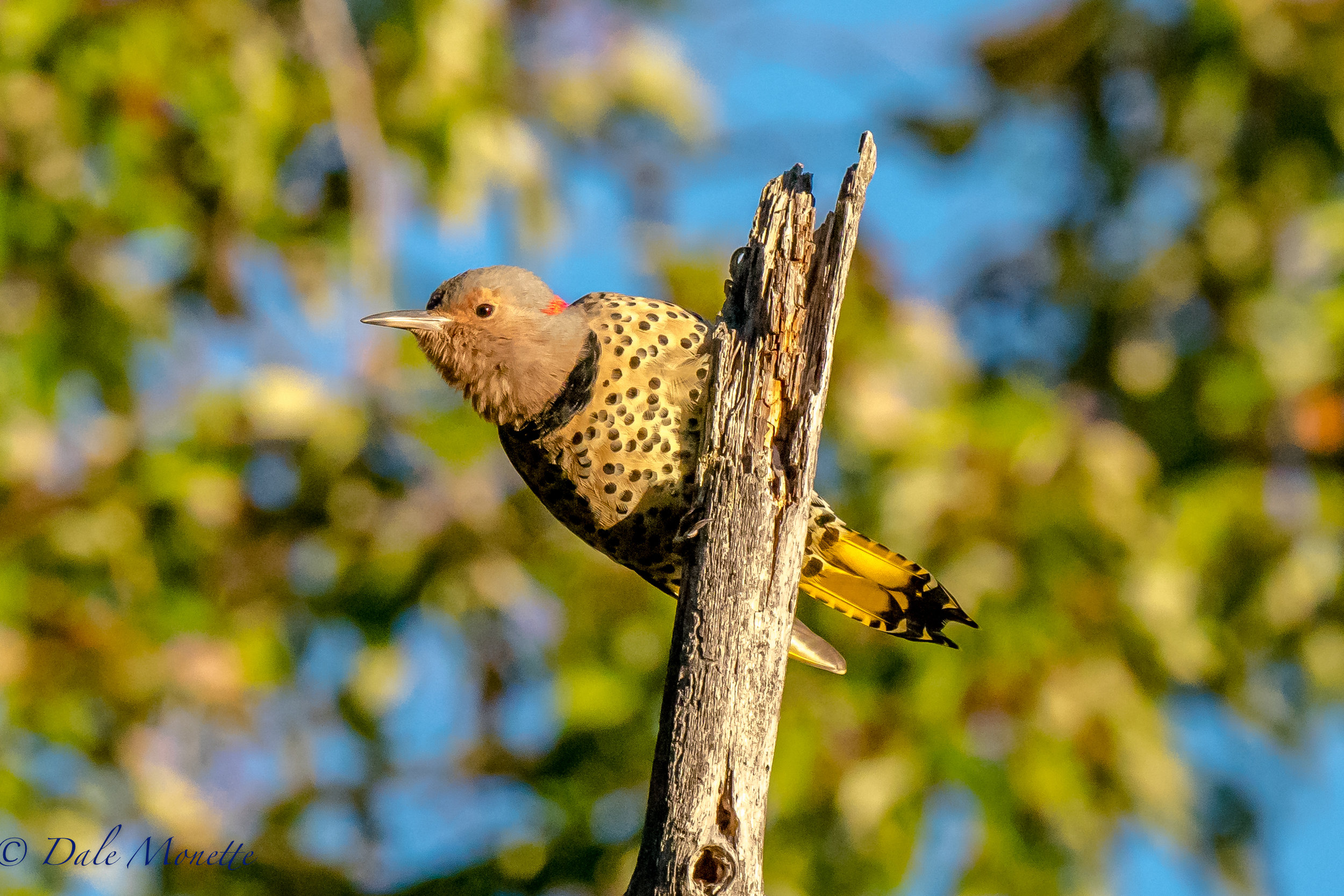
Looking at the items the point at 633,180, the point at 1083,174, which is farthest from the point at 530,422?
the point at 633,180

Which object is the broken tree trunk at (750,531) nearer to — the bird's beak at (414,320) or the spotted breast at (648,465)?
the spotted breast at (648,465)

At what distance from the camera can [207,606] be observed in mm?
6742

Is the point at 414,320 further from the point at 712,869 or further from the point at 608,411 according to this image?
the point at 712,869

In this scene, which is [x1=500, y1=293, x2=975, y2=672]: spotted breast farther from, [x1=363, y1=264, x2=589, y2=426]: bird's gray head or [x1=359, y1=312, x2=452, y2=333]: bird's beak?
[x1=359, y1=312, x2=452, y2=333]: bird's beak

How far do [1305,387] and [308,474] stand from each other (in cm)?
433

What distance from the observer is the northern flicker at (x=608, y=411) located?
152 inches

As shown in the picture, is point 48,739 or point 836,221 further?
point 48,739

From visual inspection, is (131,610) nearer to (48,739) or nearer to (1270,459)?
(48,739)

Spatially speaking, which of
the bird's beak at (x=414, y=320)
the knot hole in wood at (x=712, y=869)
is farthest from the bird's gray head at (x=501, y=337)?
the knot hole in wood at (x=712, y=869)

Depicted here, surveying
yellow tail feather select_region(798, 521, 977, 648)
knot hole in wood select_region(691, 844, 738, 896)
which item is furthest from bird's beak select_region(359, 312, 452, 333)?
knot hole in wood select_region(691, 844, 738, 896)

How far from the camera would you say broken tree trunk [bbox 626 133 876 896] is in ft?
9.71

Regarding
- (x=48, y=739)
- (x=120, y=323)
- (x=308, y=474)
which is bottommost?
(x=48, y=739)

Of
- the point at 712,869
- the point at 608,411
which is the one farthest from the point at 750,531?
the point at 608,411

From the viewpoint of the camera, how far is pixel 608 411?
12.8ft
